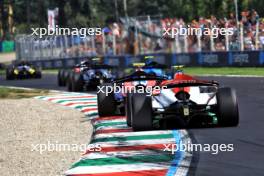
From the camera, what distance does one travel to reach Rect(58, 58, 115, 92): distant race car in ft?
67.1

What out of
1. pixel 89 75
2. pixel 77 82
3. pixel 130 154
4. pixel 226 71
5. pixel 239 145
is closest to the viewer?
pixel 130 154

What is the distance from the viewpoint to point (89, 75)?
21.0 m

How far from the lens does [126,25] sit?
39.4 m

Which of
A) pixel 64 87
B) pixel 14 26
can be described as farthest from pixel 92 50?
pixel 14 26

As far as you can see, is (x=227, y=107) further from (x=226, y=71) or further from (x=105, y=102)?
(x=226, y=71)

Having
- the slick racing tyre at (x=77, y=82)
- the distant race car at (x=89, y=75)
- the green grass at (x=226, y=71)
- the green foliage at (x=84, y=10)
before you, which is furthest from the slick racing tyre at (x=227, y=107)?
the green foliage at (x=84, y=10)

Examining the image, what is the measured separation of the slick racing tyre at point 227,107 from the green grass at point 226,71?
1351 centimetres

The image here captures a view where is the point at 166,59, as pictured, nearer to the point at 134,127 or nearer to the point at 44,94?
the point at 44,94

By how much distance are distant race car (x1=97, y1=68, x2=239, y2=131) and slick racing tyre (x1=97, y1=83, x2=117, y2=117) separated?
2.09 m

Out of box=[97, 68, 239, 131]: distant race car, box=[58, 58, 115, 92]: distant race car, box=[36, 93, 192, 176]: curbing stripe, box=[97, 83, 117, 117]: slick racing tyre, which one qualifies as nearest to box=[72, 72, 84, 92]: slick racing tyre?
box=[58, 58, 115, 92]: distant race car

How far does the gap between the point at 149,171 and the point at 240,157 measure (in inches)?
47.9

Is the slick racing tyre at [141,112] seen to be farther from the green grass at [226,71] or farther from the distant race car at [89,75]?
the green grass at [226,71]

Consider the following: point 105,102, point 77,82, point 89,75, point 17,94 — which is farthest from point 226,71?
point 105,102

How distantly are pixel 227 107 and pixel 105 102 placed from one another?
11.1ft
